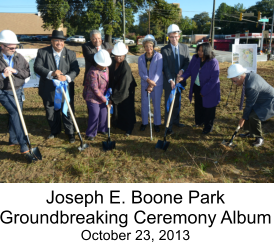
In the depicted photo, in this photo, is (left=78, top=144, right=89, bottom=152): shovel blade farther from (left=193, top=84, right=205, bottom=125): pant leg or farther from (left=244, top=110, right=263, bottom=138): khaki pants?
(left=244, top=110, right=263, bottom=138): khaki pants

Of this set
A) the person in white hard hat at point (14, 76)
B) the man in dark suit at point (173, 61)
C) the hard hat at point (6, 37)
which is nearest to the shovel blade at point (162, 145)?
the man in dark suit at point (173, 61)

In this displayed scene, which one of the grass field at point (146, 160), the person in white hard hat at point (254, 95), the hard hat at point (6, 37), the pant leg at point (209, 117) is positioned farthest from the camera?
the pant leg at point (209, 117)

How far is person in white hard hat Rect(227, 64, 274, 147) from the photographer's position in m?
3.66

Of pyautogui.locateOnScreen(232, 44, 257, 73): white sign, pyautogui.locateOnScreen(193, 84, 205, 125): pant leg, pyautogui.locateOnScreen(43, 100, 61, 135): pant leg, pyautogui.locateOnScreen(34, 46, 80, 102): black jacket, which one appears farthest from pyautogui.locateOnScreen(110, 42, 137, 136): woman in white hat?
pyautogui.locateOnScreen(232, 44, 257, 73): white sign

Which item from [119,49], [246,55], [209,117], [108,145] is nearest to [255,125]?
[209,117]

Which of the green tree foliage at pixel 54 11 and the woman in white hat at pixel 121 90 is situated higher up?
the green tree foliage at pixel 54 11

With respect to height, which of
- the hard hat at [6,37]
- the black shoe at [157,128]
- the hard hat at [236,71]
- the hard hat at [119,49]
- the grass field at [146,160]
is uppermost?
the hard hat at [6,37]

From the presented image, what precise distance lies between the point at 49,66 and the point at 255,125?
3872mm

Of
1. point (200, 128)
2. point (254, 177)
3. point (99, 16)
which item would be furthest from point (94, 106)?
point (99, 16)

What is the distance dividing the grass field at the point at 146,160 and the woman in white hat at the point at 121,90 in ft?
0.94

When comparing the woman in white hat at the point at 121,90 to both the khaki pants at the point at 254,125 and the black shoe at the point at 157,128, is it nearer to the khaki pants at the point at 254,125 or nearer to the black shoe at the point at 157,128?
the black shoe at the point at 157,128

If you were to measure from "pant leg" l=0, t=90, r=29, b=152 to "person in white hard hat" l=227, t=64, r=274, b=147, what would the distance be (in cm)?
361

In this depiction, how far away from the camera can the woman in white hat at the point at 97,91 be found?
13.1ft

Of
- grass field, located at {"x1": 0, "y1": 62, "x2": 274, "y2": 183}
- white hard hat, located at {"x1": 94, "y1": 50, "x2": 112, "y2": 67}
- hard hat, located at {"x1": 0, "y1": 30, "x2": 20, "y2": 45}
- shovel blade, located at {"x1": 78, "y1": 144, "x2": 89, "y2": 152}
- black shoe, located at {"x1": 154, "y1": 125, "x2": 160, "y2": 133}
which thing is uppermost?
hard hat, located at {"x1": 0, "y1": 30, "x2": 20, "y2": 45}
